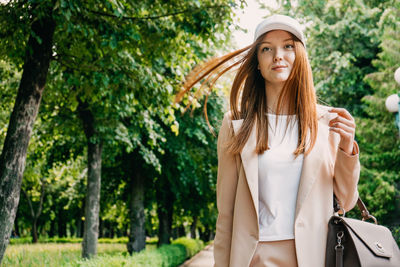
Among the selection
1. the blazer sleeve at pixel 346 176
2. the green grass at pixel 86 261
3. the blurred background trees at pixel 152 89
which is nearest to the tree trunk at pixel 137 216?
the blurred background trees at pixel 152 89

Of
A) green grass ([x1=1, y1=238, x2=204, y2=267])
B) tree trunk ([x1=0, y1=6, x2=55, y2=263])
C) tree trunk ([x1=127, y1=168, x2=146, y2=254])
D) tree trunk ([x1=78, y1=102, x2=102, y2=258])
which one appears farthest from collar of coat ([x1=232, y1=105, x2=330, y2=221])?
tree trunk ([x1=127, y1=168, x2=146, y2=254])

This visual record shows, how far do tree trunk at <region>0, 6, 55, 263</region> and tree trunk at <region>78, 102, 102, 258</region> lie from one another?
3943 mm

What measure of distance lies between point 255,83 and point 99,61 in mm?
4766

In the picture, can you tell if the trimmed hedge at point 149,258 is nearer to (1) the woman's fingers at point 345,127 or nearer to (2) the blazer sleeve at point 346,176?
(2) the blazer sleeve at point 346,176

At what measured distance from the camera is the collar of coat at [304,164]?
7.02 feet

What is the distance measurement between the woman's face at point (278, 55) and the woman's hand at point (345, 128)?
15.5 inches

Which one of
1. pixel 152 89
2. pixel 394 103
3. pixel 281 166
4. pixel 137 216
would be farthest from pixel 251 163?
pixel 137 216

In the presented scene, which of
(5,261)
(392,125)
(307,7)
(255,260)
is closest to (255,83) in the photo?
(255,260)

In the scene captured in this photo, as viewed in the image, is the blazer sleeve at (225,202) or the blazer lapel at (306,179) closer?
the blazer lapel at (306,179)

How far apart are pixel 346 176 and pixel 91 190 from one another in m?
8.60

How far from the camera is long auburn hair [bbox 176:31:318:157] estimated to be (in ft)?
7.55

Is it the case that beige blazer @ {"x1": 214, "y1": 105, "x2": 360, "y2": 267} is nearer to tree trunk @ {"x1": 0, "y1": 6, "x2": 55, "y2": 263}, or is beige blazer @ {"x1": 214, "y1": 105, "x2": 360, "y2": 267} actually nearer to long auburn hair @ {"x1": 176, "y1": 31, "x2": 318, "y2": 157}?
long auburn hair @ {"x1": 176, "y1": 31, "x2": 318, "y2": 157}

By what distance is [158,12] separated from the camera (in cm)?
692

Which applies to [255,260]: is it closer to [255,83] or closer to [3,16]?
[255,83]
